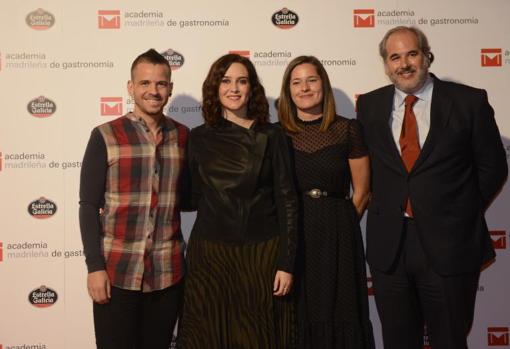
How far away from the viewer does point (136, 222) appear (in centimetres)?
218

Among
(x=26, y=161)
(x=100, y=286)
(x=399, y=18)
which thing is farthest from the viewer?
(x=399, y=18)

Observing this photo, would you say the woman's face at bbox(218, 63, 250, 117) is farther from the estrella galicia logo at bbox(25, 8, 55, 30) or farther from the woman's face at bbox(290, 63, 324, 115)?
the estrella galicia logo at bbox(25, 8, 55, 30)

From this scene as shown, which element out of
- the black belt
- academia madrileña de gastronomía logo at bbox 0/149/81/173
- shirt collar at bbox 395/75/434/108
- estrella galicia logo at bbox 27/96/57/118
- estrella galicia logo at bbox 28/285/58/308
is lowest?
estrella galicia logo at bbox 28/285/58/308

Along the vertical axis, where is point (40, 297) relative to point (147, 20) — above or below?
below

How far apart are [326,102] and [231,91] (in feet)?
1.89

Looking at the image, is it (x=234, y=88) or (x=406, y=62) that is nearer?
(x=234, y=88)

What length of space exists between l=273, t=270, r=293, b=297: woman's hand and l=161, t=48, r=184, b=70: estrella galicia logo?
185 centimetres

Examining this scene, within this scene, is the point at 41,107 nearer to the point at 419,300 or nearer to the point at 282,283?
the point at 282,283

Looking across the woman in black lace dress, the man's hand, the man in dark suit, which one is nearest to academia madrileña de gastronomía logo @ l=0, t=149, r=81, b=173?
Answer: the man's hand

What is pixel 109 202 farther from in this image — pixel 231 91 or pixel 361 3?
pixel 361 3

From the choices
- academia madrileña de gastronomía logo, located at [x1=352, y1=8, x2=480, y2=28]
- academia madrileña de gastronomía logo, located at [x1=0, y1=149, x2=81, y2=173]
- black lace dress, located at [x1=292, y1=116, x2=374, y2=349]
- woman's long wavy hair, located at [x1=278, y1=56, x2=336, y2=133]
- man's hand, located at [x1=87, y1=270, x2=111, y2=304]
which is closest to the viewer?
man's hand, located at [x1=87, y1=270, x2=111, y2=304]

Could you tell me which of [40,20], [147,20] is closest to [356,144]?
[147,20]

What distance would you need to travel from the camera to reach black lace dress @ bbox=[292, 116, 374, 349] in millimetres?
2328

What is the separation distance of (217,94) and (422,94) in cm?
113
